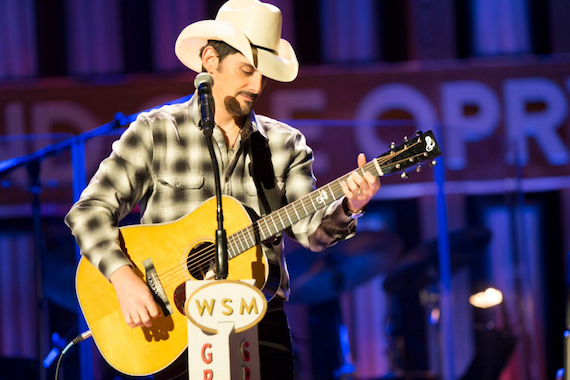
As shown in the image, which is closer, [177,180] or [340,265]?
[177,180]

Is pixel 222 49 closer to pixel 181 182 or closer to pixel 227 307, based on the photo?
pixel 181 182

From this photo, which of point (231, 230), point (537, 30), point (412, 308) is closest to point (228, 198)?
point (231, 230)

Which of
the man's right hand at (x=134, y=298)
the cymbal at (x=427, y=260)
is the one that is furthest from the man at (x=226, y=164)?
the cymbal at (x=427, y=260)

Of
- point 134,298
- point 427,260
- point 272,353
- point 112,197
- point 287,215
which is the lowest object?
point 272,353

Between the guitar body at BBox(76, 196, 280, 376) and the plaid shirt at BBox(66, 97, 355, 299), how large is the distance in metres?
0.09

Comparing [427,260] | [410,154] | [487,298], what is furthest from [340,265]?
[410,154]

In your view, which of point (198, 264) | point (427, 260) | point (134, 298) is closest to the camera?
point (134, 298)

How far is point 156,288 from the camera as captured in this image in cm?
245

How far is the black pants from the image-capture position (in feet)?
7.91

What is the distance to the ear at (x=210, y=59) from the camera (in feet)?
8.67

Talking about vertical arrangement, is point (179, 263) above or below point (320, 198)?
below

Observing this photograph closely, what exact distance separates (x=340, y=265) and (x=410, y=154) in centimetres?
192

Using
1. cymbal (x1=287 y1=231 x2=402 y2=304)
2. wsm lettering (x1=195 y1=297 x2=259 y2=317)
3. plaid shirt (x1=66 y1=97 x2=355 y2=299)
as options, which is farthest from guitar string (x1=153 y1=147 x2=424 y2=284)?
cymbal (x1=287 y1=231 x2=402 y2=304)

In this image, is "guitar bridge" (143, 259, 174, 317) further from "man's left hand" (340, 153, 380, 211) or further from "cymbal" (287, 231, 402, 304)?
"cymbal" (287, 231, 402, 304)
